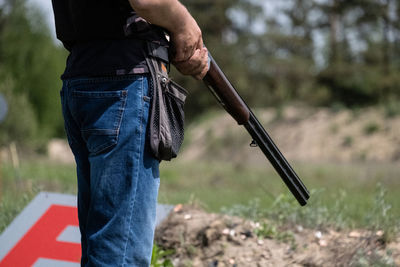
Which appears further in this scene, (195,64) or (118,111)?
(195,64)

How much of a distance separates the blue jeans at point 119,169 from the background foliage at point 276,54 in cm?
2399

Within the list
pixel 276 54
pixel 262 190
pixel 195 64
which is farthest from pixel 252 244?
pixel 276 54

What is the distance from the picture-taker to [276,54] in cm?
3253

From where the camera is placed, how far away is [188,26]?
1.86m

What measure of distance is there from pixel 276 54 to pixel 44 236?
1203 inches

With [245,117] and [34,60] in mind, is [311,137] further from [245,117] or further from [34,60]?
[245,117]

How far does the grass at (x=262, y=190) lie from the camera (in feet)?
12.5

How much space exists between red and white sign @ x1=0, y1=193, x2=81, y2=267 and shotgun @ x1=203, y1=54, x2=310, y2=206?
1.37 metres

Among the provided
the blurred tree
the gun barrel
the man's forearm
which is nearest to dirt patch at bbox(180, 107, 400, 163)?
the blurred tree

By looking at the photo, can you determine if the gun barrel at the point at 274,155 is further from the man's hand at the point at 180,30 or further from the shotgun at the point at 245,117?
the man's hand at the point at 180,30

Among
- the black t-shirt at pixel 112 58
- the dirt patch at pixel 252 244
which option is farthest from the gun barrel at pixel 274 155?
the black t-shirt at pixel 112 58

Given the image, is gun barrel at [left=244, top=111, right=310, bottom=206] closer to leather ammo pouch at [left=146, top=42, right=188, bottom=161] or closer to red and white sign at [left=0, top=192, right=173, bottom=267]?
leather ammo pouch at [left=146, top=42, right=188, bottom=161]

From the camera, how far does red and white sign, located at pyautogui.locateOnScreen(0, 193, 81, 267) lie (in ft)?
10.0

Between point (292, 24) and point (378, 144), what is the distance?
15762 mm
